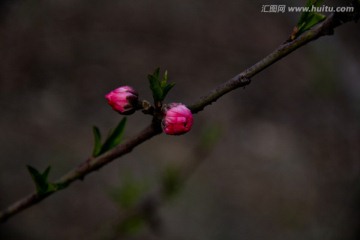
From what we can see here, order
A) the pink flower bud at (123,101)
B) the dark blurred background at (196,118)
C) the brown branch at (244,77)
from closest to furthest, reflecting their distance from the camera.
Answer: the brown branch at (244,77)
the pink flower bud at (123,101)
the dark blurred background at (196,118)

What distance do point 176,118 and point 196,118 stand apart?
3.46 metres

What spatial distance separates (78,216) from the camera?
10.6 feet

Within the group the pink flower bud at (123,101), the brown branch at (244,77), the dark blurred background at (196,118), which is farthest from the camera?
the dark blurred background at (196,118)

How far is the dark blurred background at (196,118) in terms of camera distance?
332cm

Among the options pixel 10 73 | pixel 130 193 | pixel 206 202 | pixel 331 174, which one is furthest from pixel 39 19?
pixel 331 174

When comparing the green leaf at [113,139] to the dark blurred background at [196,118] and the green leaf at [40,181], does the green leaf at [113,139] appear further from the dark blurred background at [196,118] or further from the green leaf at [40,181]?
the dark blurred background at [196,118]

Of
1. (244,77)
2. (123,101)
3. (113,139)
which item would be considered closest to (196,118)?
(113,139)

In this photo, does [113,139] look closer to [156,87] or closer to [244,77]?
[156,87]

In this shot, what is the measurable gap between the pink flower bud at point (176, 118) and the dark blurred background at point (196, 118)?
1882 mm

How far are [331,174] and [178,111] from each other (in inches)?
157

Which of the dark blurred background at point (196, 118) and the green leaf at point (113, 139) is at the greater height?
the dark blurred background at point (196, 118)

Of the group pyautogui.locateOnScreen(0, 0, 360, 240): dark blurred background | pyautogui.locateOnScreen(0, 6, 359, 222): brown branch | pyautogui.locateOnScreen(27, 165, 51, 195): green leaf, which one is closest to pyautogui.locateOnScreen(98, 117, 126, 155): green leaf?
pyautogui.locateOnScreen(0, 6, 359, 222): brown branch

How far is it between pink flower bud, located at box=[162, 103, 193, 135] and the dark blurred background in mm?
1882

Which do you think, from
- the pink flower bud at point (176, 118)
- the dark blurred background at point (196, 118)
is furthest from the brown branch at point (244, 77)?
the dark blurred background at point (196, 118)
